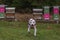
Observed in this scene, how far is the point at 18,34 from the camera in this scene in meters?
15.6

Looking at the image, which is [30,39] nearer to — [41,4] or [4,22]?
[4,22]

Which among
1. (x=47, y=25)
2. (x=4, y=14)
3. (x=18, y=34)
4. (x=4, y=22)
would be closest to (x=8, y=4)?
(x=4, y=14)

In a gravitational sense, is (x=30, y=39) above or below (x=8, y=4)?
below

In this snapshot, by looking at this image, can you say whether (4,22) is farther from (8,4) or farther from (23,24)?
(8,4)

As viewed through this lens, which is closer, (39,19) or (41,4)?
(39,19)

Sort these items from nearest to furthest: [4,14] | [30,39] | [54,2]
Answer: [30,39] < [4,14] < [54,2]

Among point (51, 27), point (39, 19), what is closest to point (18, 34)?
point (51, 27)

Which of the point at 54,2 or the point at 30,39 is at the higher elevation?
the point at 54,2

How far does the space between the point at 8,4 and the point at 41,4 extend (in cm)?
296

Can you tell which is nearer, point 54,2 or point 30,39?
point 30,39

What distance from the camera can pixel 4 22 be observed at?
19.5m

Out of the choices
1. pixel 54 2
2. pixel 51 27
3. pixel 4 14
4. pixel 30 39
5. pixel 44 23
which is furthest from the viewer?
pixel 54 2

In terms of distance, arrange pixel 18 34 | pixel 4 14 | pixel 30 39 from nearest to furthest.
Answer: pixel 30 39
pixel 18 34
pixel 4 14

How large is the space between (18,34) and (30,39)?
4.33ft
